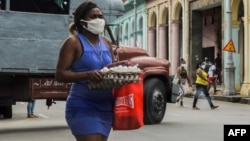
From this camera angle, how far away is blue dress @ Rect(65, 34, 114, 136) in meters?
4.50

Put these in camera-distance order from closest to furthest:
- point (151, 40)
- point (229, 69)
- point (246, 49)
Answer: point (229, 69), point (246, 49), point (151, 40)

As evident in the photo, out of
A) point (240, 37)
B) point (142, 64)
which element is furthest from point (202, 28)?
point (142, 64)

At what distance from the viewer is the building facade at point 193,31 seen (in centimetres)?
2941

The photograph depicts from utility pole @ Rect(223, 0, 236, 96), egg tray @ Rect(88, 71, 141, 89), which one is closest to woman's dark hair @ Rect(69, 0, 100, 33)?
egg tray @ Rect(88, 71, 141, 89)

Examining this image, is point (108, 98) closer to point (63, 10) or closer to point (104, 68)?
point (104, 68)

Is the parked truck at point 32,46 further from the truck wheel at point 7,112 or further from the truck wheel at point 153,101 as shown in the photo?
the truck wheel at point 7,112

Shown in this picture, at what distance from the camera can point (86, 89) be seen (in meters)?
4.52

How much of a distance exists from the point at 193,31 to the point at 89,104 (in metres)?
31.9

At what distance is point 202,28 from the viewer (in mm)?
37000

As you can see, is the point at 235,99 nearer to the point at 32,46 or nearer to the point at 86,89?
the point at 32,46

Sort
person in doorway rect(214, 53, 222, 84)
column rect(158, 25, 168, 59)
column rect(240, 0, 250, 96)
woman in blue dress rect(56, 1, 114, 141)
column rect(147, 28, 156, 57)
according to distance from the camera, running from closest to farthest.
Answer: woman in blue dress rect(56, 1, 114, 141) < column rect(240, 0, 250, 96) < person in doorway rect(214, 53, 222, 84) < column rect(158, 25, 168, 59) < column rect(147, 28, 156, 57)

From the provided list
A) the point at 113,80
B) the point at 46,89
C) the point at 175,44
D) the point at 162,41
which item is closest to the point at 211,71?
the point at 175,44

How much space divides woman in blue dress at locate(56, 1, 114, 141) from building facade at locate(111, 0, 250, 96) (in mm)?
22811

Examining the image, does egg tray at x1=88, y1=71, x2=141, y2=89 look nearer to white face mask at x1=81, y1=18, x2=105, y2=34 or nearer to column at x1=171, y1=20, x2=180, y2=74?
white face mask at x1=81, y1=18, x2=105, y2=34
